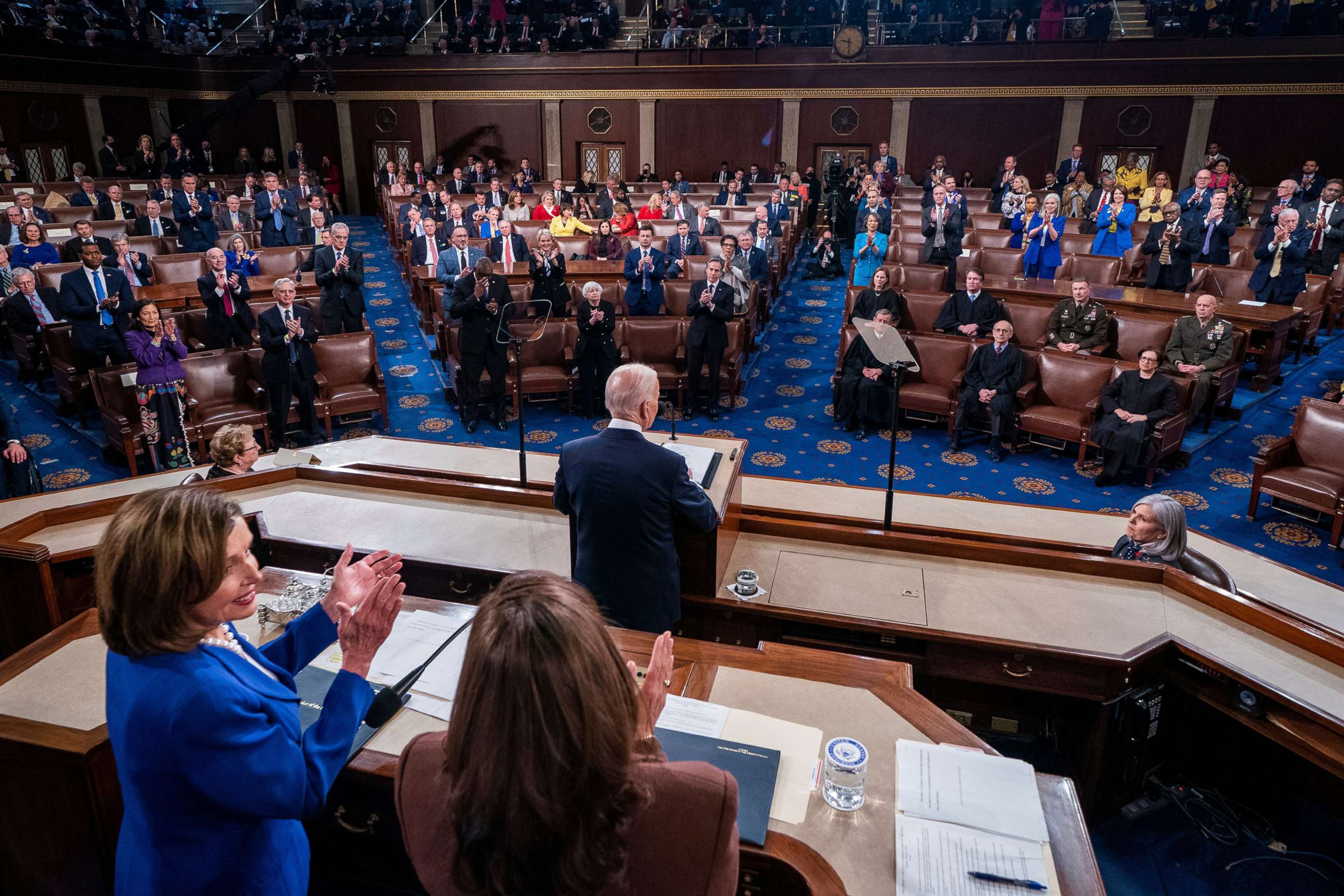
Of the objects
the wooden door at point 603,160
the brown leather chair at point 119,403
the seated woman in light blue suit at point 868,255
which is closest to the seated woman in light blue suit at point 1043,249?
the seated woman in light blue suit at point 868,255

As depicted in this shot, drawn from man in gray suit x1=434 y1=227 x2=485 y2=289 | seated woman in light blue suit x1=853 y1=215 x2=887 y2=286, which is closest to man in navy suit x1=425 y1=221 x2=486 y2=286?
man in gray suit x1=434 y1=227 x2=485 y2=289

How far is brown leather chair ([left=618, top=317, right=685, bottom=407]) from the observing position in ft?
25.5

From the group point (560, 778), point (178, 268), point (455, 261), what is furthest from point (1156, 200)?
point (560, 778)

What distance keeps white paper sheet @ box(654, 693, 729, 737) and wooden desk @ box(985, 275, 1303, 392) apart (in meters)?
6.82

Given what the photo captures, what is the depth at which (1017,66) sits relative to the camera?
592 inches

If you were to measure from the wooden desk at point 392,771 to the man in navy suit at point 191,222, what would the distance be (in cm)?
941

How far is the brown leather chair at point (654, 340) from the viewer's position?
777cm

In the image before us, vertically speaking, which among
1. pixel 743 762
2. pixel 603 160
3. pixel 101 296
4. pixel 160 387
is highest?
pixel 603 160

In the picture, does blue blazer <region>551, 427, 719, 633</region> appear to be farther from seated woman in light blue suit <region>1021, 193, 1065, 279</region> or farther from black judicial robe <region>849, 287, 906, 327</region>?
seated woman in light blue suit <region>1021, 193, 1065, 279</region>

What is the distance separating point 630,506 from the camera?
2.67 metres

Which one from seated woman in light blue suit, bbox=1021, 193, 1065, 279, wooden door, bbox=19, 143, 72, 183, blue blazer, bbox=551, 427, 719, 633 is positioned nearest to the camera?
blue blazer, bbox=551, 427, 719, 633

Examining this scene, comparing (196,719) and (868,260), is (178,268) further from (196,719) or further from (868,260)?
(196,719)

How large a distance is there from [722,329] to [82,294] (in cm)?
527

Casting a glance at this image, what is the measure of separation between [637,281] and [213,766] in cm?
735
